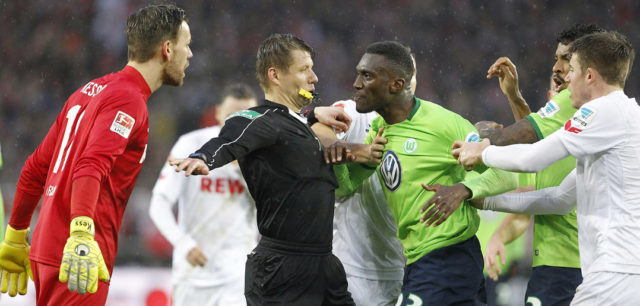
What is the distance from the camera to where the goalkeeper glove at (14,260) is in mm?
4066

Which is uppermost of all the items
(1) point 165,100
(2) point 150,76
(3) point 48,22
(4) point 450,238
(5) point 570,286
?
(3) point 48,22

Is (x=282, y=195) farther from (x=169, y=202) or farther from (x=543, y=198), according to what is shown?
(x=169, y=202)

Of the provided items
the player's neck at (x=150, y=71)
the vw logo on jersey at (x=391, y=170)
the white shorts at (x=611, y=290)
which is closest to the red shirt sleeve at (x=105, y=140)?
the player's neck at (x=150, y=71)

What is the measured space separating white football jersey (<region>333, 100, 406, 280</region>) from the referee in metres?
0.66

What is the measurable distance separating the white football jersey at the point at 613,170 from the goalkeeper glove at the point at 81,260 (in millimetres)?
2246

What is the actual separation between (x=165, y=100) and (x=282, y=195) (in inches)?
326

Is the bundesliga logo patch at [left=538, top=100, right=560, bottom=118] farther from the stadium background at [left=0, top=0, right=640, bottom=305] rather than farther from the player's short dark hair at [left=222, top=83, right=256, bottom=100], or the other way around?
the stadium background at [left=0, top=0, right=640, bottom=305]

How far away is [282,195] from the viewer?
13.0 ft

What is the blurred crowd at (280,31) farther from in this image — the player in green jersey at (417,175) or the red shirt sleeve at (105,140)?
the red shirt sleeve at (105,140)

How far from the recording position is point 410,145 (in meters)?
4.25

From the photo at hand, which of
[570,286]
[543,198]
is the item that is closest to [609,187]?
[543,198]

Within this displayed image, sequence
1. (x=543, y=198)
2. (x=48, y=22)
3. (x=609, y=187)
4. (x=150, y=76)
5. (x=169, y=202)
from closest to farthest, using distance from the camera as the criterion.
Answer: (x=609, y=187), (x=150, y=76), (x=543, y=198), (x=169, y=202), (x=48, y=22)

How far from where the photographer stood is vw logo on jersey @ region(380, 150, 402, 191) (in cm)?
426

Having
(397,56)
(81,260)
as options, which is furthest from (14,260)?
(397,56)
